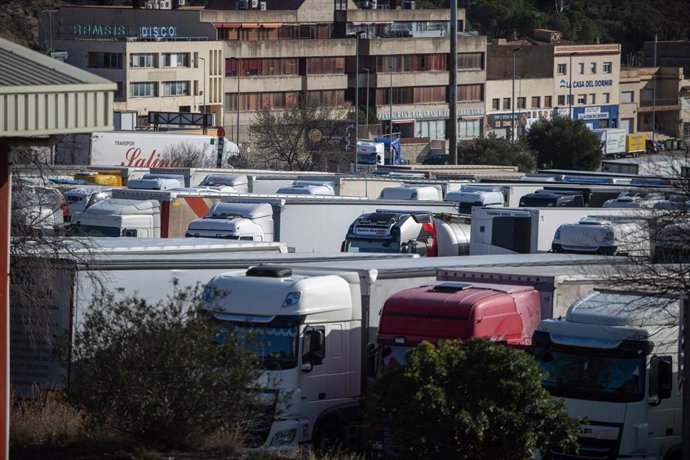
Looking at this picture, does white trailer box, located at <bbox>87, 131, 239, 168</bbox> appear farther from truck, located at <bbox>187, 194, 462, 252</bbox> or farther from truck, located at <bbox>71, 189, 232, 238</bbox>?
truck, located at <bbox>187, 194, 462, 252</bbox>

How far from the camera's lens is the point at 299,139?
243 ft

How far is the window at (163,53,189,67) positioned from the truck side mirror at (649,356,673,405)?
8117cm

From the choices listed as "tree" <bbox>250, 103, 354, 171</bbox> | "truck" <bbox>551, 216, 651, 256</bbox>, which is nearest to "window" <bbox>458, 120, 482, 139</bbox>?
"tree" <bbox>250, 103, 354, 171</bbox>

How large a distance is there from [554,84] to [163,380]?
106 meters

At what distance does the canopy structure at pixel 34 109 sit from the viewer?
8.90 metres

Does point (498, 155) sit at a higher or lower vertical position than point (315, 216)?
higher

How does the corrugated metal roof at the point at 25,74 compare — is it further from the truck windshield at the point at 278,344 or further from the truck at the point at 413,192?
the truck at the point at 413,192

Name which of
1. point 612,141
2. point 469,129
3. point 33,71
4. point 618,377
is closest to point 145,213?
point 618,377

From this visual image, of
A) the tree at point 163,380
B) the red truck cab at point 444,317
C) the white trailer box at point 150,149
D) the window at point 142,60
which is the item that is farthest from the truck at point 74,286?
the window at point 142,60

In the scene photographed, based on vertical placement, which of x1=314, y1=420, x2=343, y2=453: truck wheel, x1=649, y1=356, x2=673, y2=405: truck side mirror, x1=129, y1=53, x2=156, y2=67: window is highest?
x1=129, y1=53, x2=156, y2=67: window

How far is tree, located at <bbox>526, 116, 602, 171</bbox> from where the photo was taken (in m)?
86.2

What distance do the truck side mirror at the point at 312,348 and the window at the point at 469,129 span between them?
93.1m

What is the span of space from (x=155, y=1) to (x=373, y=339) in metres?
102

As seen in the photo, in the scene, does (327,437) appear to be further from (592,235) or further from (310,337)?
(592,235)
